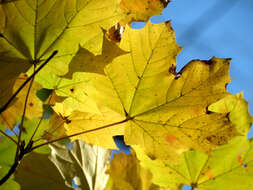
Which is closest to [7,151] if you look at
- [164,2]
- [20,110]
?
[20,110]

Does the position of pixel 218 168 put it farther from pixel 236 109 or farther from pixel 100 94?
pixel 100 94

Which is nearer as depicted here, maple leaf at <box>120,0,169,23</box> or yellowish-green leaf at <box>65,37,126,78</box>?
yellowish-green leaf at <box>65,37,126,78</box>

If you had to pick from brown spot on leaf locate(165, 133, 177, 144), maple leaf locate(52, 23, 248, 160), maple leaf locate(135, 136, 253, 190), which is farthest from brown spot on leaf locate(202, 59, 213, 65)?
maple leaf locate(135, 136, 253, 190)

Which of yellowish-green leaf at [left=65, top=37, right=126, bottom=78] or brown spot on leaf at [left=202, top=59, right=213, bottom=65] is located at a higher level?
brown spot on leaf at [left=202, top=59, right=213, bottom=65]

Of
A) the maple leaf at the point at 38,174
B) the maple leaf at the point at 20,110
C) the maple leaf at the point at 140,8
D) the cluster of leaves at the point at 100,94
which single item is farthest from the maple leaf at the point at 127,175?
the maple leaf at the point at 140,8

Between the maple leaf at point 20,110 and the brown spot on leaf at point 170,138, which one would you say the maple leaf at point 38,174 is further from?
→ the brown spot on leaf at point 170,138

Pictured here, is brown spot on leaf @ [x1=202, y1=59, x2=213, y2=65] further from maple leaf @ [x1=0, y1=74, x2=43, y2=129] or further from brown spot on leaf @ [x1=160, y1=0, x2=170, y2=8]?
maple leaf @ [x1=0, y1=74, x2=43, y2=129]
